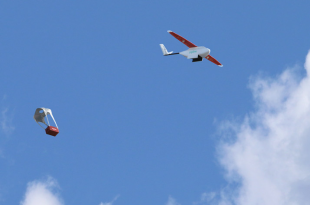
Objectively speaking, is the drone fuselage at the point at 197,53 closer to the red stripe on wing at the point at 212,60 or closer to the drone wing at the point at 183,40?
the drone wing at the point at 183,40

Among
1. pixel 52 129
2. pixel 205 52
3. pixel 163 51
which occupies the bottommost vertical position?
pixel 52 129

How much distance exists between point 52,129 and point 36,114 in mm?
8779

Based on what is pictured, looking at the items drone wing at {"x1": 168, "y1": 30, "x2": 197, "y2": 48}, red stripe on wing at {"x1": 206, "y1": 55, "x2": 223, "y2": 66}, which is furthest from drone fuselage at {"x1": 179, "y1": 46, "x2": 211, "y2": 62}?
red stripe on wing at {"x1": 206, "y1": 55, "x2": 223, "y2": 66}

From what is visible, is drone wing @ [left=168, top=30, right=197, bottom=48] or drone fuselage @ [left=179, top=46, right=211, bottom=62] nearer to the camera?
drone fuselage @ [left=179, top=46, right=211, bottom=62]

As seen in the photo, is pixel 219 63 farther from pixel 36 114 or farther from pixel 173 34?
pixel 36 114

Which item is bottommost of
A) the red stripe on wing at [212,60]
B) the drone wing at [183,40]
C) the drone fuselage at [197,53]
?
the drone fuselage at [197,53]

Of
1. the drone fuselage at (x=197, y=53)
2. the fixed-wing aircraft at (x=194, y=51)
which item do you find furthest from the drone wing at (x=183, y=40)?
the drone fuselage at (x=197, y=53)

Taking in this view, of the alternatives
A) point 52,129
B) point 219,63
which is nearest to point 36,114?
point 52,129

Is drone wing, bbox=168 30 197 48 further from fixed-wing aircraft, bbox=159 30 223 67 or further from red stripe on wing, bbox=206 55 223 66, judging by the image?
red stripe on wing, bbox=206 55 223 66

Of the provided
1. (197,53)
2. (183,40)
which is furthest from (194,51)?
(183,40)

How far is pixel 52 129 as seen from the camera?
5719 inches

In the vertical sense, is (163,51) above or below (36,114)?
above

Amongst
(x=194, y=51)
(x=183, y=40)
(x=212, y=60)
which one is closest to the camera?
(x=194, y=51)

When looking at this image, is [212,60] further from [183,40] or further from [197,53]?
[197,53]
